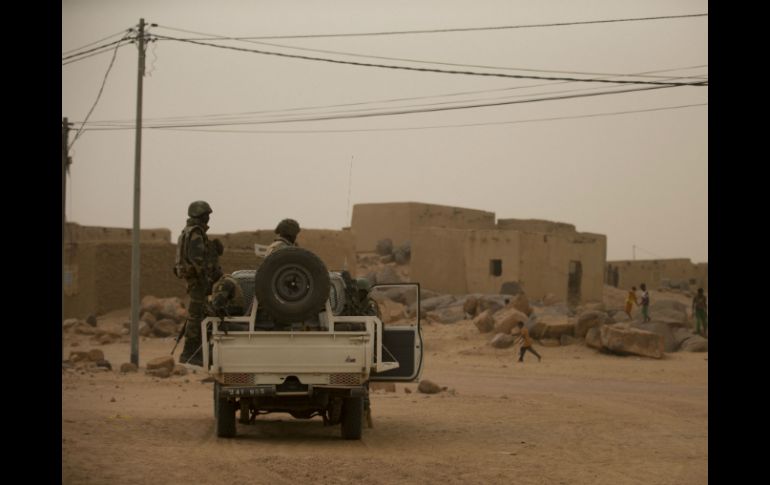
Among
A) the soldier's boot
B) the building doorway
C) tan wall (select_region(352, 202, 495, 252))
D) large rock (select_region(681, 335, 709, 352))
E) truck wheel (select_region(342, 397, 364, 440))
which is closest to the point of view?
the soldier's boot

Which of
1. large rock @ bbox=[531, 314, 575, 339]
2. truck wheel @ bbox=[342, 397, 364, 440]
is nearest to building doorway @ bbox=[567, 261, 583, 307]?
large rock @ bbox=[531, 314, 575, 339]

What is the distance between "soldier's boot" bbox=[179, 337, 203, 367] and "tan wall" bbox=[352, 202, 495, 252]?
135ft

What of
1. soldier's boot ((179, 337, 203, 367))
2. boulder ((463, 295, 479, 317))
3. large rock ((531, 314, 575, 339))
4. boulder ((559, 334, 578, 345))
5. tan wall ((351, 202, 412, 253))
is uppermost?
tan wall ((351, 202, 412, 253))

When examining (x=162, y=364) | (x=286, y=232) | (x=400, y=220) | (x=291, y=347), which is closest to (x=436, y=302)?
(x=400, y=220)

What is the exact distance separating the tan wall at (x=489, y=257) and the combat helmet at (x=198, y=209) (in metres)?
31.1

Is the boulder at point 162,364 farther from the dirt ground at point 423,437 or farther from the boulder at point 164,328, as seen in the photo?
the boulder at point 164,328

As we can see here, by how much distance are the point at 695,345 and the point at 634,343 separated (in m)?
2.58

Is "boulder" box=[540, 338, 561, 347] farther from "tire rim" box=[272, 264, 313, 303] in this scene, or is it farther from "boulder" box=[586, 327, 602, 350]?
"tire rim" box=[272, 264, 313, 303]

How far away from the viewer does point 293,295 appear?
38.9ft

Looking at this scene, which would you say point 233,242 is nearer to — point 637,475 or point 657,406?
point 657,406

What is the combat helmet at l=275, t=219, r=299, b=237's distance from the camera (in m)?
12.8
